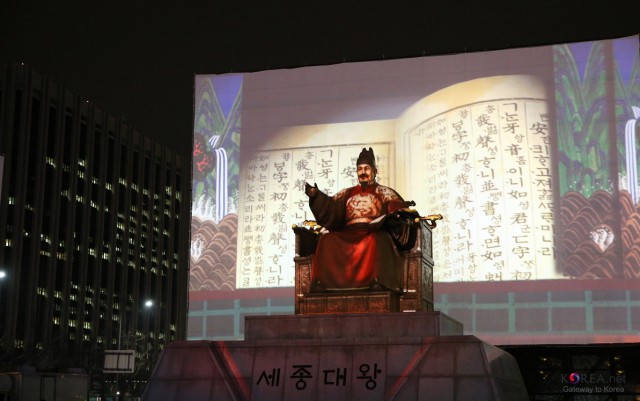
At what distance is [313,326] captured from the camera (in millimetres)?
9594

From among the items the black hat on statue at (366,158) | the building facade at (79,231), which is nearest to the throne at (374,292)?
the black hat on statue at (366,158)

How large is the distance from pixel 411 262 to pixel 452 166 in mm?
4476

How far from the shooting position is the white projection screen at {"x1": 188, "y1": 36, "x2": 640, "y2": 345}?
13586mm

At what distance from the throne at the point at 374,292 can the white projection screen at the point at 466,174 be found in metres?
3.52

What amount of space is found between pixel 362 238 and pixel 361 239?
0.02 meters

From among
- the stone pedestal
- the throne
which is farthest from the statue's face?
the stone pedestal

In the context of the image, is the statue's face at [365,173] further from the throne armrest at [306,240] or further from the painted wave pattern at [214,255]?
the painted wave pattern at [214,255]

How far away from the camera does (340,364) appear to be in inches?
359

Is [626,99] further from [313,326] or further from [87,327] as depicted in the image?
[87,327]

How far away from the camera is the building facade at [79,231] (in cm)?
4006

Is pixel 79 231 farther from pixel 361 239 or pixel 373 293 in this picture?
pixel 373 293

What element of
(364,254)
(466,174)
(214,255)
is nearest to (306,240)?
(364,254)

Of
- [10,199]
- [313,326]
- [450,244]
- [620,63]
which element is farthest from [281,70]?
[10,199]

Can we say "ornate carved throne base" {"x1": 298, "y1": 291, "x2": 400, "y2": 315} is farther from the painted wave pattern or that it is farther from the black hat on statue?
the painted wave pattern
